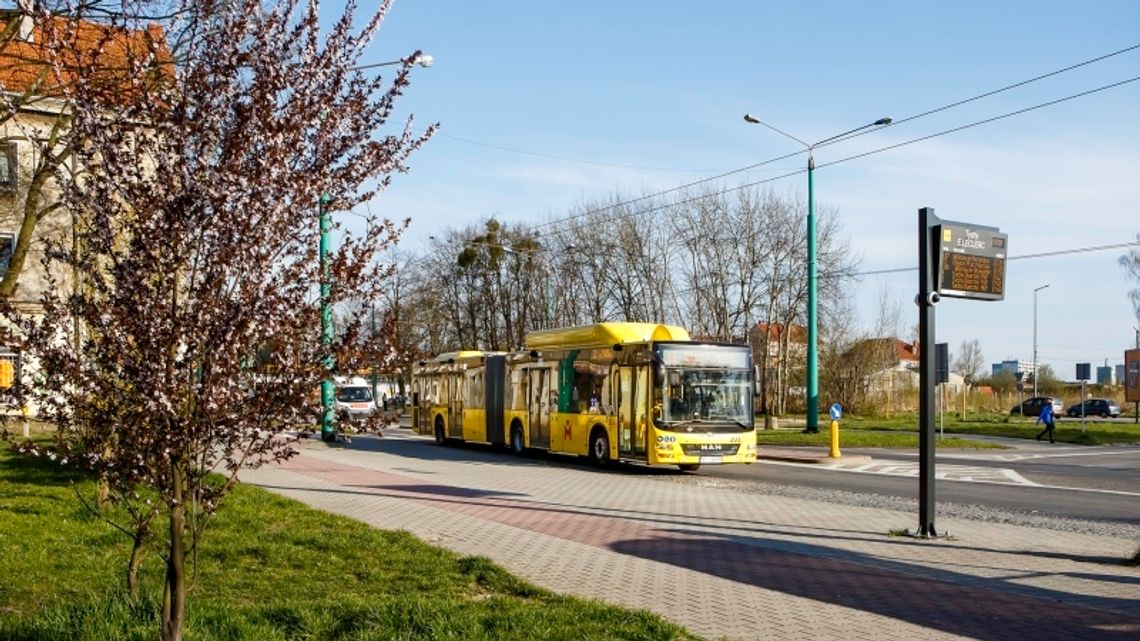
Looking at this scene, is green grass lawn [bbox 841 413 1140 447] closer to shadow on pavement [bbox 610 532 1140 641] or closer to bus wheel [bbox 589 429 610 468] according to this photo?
bus wheel [bbox 589 429 610 468]

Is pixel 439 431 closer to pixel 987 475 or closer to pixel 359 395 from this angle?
pixel 987 475

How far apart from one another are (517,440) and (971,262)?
58.3 feet

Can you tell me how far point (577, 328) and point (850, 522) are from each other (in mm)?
12353

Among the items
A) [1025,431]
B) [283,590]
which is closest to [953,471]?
[283,590]

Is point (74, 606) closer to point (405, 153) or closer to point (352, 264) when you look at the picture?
point (352, 264)

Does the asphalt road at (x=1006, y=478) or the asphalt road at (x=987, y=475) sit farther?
the asphalt road at (x=987, y=475)

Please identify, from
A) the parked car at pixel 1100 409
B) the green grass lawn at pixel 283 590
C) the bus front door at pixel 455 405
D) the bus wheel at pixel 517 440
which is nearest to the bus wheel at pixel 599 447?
the bus wheel at pixel 517 440

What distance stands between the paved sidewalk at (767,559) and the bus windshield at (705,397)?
309 cm

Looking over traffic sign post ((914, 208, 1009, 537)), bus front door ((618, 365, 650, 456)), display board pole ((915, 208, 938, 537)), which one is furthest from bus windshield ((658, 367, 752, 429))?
display board pole ((915, 208, 938, 537))

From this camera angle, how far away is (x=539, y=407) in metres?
27.8

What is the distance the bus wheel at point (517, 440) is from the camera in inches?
1145

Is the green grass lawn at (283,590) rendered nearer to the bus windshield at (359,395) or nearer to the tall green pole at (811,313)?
the tall green pole at (811,313)

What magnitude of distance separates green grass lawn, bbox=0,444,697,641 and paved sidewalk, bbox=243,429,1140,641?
0.72m

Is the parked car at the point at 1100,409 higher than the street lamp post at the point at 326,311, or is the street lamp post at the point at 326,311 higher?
the street lamp post at the point at 326,311
